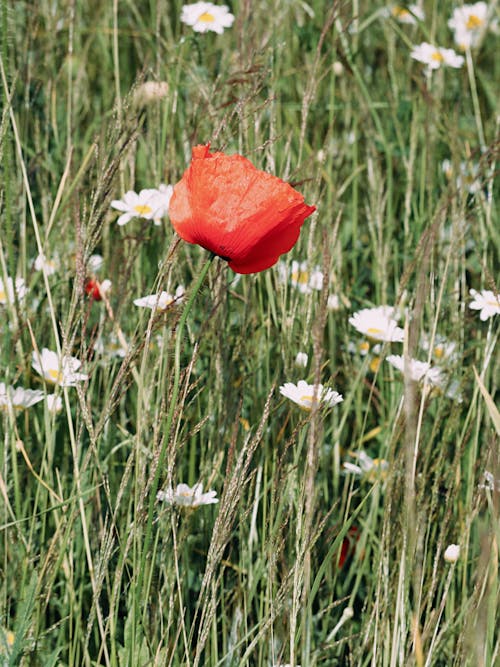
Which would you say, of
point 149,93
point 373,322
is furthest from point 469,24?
point 373,322

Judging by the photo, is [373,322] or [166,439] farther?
[373,322]

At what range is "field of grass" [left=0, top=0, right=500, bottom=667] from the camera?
1009 mm

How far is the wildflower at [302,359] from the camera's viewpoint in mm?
1324

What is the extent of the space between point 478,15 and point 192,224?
69.5 inches

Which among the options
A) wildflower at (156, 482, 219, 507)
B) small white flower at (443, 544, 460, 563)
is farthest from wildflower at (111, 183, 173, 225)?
small white flower at (443, 544, 460, 563)

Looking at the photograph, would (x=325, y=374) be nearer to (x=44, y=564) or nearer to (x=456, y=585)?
(x=456, y=585)

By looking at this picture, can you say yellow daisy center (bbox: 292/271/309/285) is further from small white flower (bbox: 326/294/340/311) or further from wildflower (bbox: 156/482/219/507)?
wildflower (bbox: 156/482/219/507)

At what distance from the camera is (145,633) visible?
112 centimetres

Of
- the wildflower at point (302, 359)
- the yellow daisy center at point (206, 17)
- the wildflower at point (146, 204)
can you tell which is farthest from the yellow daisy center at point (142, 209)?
the yellow daisy center at point (206, 17)

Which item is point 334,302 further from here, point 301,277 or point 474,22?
point 474,22

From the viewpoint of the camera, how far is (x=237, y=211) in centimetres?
93

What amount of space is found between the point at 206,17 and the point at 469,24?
0.82 metres

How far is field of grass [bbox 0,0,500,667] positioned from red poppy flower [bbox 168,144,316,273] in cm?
6

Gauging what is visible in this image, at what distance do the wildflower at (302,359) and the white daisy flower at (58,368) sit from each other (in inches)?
11.6
